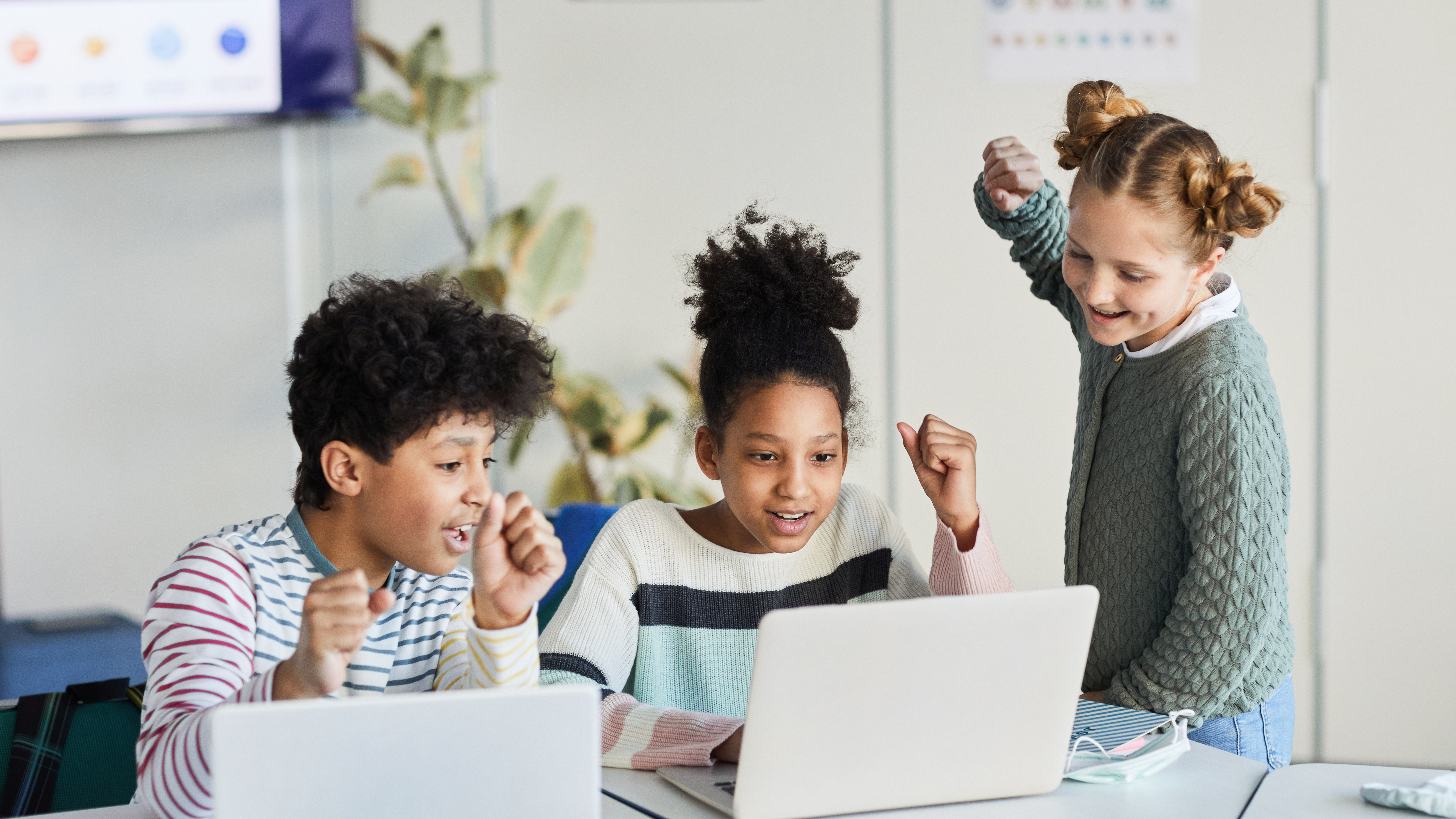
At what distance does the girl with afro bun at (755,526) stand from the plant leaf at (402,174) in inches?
59.1

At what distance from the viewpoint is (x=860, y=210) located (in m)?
3.22

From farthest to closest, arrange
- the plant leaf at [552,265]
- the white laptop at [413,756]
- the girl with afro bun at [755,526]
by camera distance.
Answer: the plant leaf at [552,265]
the girl with afro bun at [755,526]
the white laptop at [413,756]

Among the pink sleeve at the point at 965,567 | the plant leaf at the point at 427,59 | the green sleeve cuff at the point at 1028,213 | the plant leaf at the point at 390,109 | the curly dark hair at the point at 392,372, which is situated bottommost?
the pink sleeve at the point at 965,567

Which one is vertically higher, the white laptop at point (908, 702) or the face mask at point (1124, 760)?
the white laptop at point (908, 702)

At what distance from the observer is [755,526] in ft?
4.83

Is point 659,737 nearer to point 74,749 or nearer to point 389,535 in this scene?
point 389,535

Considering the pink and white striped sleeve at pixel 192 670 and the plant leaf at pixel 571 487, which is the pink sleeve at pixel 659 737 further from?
the plant leaf at pixel 571 487

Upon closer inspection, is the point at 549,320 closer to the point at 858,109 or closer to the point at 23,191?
the point at 858,109

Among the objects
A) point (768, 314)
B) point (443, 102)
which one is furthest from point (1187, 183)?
point (443, 102)

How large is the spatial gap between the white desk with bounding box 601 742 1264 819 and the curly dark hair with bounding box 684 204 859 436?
51 cm

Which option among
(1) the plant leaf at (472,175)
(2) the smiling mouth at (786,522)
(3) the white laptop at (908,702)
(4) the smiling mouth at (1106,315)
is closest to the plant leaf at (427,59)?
(1) the plant leaf at (472,175)

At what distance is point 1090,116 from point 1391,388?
2.12m

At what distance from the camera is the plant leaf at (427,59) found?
2820 millimetres

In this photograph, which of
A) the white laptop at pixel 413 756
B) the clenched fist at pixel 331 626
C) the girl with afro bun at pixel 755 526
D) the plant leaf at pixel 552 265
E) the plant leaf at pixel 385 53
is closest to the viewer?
the white laptop at pixel 413 756
